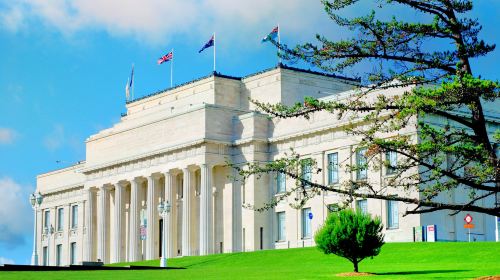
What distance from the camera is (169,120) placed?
89000 millimetres

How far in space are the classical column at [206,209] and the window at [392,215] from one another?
15.7m

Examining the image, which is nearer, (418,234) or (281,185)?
(418,234)

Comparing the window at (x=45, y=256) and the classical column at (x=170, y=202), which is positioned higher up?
the classical column at (x=170, y=202)

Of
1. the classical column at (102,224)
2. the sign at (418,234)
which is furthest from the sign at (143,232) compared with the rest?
the sign at (418,234)

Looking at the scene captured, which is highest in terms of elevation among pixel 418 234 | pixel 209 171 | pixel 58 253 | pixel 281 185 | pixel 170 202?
pixel 209 171

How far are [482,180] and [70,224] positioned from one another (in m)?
81.8

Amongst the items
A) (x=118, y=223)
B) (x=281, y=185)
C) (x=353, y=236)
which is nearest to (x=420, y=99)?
(x=353, y=236)

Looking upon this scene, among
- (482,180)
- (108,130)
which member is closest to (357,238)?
(482,180)

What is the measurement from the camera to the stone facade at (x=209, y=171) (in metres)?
80.3

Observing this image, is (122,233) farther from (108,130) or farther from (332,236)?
(332,236)

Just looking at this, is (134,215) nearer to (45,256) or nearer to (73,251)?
(73,251)

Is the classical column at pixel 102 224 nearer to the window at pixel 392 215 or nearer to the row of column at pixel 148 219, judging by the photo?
the row of column at pixel 148 219

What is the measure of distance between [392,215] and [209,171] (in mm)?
16220

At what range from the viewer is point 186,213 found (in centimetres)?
8631
